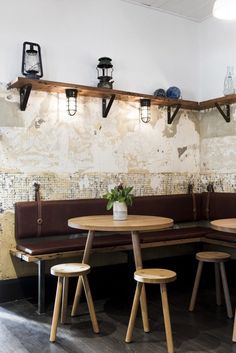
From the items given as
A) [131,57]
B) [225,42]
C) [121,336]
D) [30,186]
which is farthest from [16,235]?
[225,42]

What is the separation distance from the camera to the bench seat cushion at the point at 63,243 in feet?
11.1

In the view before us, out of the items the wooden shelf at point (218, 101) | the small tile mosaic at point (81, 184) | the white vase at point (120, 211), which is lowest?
the white vase at point (120, 211)

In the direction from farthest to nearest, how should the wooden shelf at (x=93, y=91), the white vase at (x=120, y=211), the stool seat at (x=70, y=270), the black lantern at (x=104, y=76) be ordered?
the black lantern at (x=104, y=76) → the wooden shelf at (x=93, y=91) → the white vase at (x=120, y=211) → the stool seat at (x=70, y=270)

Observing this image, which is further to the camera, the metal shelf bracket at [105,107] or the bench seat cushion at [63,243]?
the metal shelf bracket at [105,107]

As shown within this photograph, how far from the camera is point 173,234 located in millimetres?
4090

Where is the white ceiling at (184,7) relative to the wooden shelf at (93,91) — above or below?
above

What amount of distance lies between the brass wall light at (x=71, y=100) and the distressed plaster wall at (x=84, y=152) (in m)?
0.07

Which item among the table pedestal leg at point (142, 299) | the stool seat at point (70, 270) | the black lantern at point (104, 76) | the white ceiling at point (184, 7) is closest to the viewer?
the stool seat at point (70, 270)

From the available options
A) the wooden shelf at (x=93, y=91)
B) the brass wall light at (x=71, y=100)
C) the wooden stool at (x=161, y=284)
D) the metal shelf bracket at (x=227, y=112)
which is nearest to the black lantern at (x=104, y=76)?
the wooden shelf at (x=93, y=91)

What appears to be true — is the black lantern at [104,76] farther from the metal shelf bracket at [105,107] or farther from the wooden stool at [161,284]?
the wooden stool at [161,284]

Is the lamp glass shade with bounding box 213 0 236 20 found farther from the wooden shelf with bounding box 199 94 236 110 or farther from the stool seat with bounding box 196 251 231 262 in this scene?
the stool seat with bounding box 196 251 231 262

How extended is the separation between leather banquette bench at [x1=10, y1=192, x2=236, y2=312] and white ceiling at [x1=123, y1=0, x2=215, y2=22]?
225 centimetres

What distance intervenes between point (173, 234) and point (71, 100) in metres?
1.75

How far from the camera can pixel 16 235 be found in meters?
3.70
